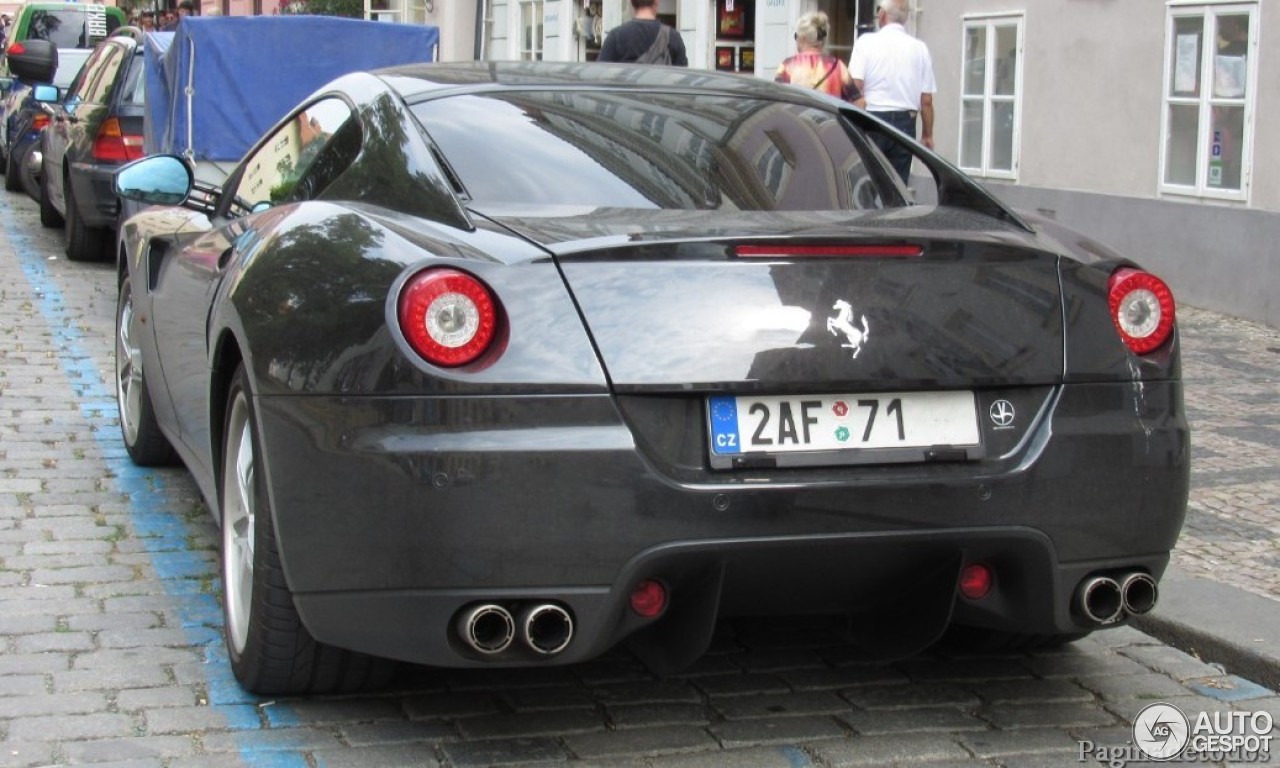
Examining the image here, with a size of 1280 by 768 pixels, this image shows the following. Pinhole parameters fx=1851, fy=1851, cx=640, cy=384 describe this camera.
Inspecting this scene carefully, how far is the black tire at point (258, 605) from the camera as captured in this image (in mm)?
3984

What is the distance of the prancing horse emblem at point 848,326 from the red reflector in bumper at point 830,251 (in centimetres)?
12

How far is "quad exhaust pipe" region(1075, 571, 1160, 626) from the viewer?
12.6 feet

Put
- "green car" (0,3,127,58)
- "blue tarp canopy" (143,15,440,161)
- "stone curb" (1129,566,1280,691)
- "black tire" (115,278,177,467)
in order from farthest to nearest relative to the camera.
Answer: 1. "green car" (0,3,127,58)
2. "blue tarp canopy" (143,15,440,161)
3. "black tire" (115,278,177,467)
4. "stone curb" (1129,566,1280,691)

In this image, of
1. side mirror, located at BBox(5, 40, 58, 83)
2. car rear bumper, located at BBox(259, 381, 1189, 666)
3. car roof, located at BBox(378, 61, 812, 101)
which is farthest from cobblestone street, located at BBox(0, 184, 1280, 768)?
side mirror, located at BBox(5, 40, 58, 83)

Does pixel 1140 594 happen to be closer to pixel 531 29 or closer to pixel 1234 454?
pixel 1234 454

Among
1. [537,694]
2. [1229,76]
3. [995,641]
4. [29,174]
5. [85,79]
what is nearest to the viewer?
[537,694]

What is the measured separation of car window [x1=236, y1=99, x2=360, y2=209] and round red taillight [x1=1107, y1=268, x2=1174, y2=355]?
1904 mm

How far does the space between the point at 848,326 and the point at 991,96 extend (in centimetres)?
1080

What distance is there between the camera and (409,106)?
14.8ft

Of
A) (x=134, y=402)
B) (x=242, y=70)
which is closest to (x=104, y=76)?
(x=242, y=70)

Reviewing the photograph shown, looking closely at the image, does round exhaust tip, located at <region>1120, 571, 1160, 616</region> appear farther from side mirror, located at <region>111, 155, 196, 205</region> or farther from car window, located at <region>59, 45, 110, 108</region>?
car window, located at <region>59, 45, 110, 108</region>

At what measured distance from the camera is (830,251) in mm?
3756

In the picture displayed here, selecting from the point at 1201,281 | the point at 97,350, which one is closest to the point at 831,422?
the point at 97,350

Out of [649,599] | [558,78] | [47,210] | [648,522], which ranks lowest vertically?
[649,599]
